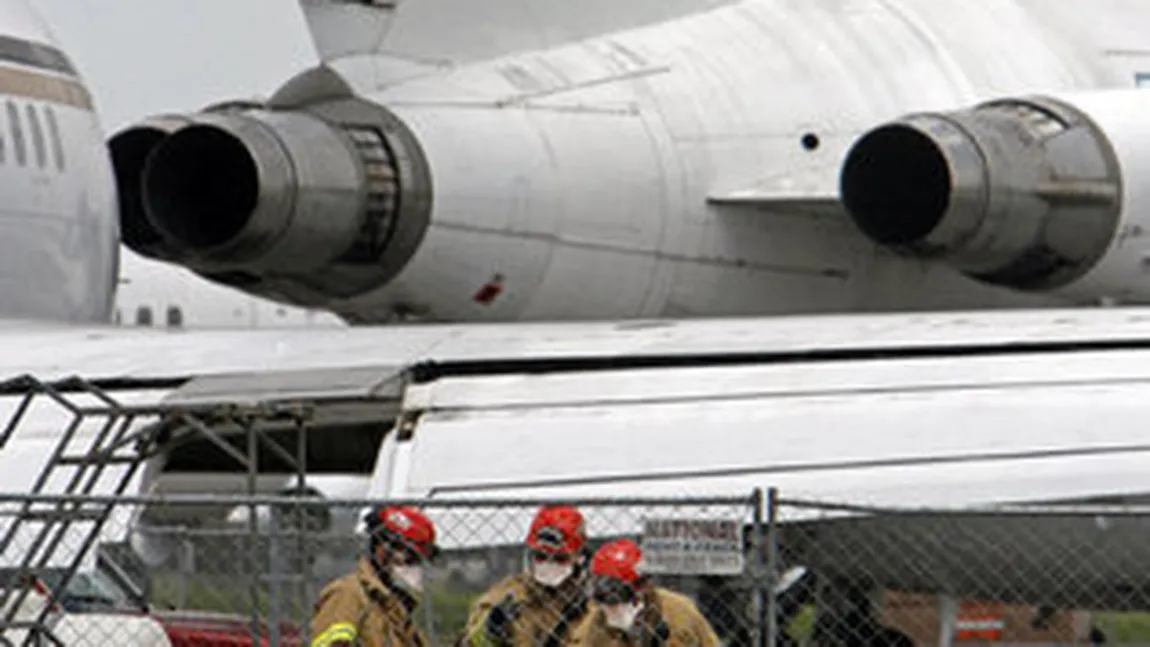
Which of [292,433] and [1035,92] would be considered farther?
[1035,92]

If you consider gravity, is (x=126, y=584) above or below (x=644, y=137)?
below

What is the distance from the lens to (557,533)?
13789 mm

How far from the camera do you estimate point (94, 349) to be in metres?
20.8

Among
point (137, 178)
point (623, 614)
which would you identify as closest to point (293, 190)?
point (137, 178)

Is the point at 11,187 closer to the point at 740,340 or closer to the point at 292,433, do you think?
the point at 292,433

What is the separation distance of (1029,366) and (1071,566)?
102 centimetres

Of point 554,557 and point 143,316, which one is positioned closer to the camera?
point 554,557

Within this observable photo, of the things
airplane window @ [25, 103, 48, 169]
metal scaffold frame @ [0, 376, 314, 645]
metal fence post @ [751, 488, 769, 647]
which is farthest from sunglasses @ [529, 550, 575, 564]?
airplane window @ [25, 103, 48, 169]

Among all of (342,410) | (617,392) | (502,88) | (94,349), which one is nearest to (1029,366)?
(617,392)

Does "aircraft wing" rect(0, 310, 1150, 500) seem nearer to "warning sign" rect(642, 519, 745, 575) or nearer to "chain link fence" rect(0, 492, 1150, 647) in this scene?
"chain link fence" rect(0, 492, 1150, 647)

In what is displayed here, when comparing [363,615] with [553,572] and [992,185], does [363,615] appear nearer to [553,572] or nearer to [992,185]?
[553,572]

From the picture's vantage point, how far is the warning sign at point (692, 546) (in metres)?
13.3

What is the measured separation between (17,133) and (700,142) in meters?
4.79

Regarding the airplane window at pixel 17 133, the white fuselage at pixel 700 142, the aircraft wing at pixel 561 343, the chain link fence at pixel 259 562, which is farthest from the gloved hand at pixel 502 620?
the airplane window at pixel 17 133
